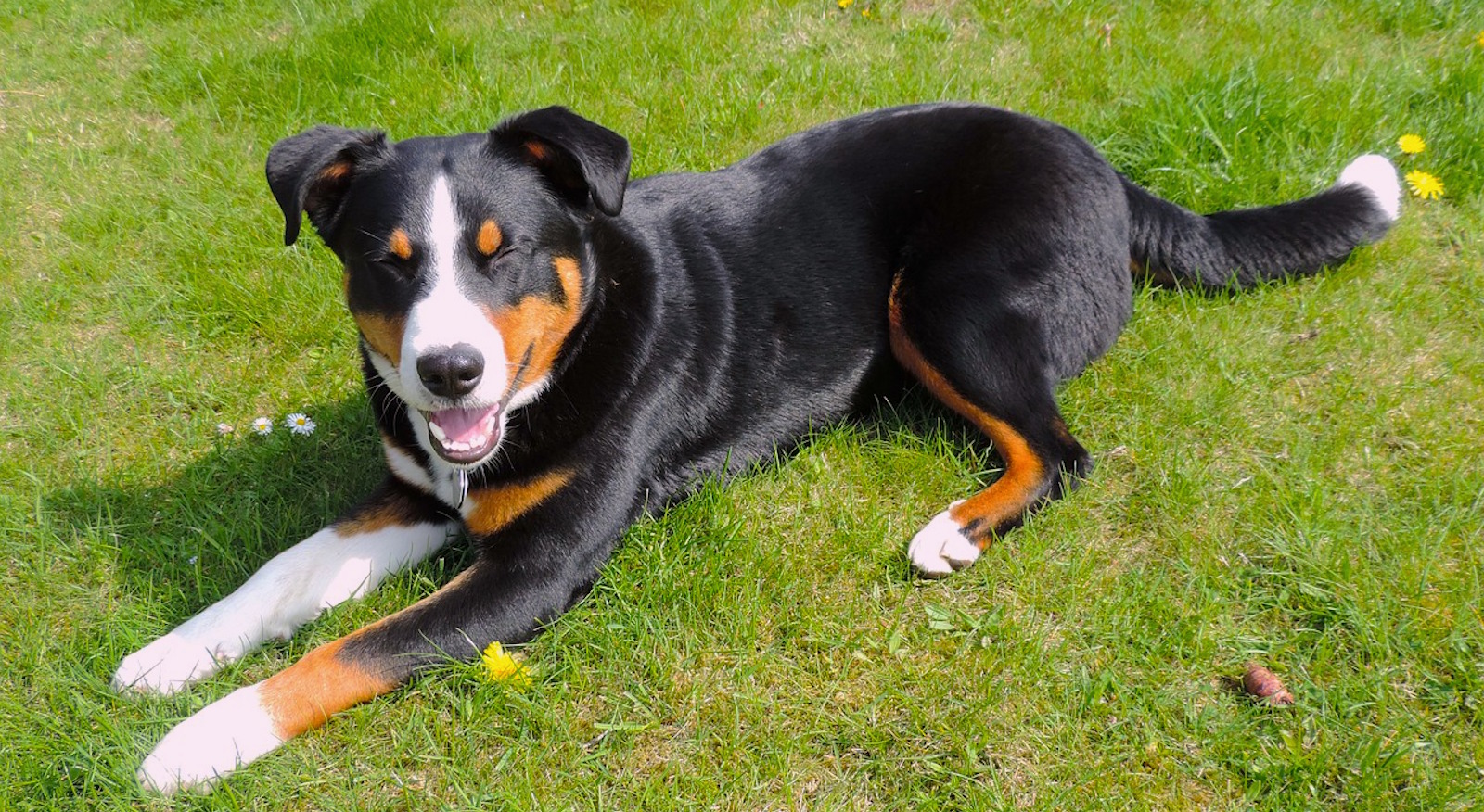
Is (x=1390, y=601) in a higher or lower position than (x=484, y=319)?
lower

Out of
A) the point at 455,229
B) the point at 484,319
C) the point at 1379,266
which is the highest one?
the point at 455,229

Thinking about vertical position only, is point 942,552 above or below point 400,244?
below

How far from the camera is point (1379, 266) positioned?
388cm

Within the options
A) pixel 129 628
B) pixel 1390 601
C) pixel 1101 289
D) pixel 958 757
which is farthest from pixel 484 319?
pixel 1390 601

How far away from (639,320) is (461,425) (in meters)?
0.62

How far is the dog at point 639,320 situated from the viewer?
2541 mm

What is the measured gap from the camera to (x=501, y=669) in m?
2.57

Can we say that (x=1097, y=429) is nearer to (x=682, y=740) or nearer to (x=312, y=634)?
(x=682, y=740)

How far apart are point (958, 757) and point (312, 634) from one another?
5.59 ft

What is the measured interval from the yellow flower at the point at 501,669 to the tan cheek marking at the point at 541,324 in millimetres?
708

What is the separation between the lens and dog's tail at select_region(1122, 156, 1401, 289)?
11.7ft

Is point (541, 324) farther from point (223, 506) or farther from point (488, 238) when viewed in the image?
point (223, 506)

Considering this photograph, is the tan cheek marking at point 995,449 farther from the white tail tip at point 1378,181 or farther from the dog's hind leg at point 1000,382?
the white tail tip at point 1378,181

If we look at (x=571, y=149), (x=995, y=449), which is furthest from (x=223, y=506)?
(x=995, y=449)
